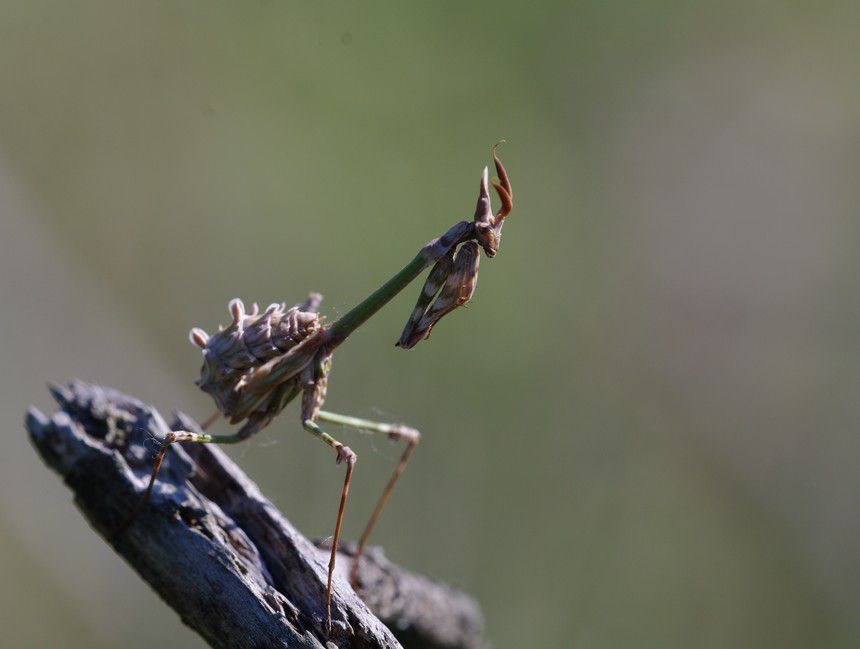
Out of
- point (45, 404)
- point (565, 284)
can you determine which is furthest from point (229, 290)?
point (565, 284)

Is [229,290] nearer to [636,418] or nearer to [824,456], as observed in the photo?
[636,418]

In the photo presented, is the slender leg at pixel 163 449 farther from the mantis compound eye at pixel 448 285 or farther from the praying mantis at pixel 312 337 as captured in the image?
the mantis compound eye at pixel 448 285

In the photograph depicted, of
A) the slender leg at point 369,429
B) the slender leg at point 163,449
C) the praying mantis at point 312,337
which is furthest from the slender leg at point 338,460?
the slender leg at point 163,449

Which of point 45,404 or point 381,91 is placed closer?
point 45,404

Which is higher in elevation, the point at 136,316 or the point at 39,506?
the point at 136,316

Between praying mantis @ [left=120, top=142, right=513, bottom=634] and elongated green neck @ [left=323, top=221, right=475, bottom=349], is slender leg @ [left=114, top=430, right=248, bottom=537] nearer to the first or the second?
praying mantis @ [left=120, top=142, right=513, bottom=634]

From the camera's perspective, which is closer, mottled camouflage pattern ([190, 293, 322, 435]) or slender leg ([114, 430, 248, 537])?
slender leg ([114, 430, 248, 537])

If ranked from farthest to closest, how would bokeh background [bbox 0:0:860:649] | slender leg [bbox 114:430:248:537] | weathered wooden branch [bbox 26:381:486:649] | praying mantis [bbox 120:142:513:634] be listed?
bokeh background [bbox 0:0:860:649] < praying mantis [bbox 120:142:513:634] < slender leg [bbox 114:430:248:537] < weathered wooden branch [bbox 26:381:486:649]

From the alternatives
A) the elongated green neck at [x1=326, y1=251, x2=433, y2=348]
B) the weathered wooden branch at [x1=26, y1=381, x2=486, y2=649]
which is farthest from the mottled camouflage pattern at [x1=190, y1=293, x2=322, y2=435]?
the weathered wooden branch at [x1=26, y1=381, x2=486, y2=649]
